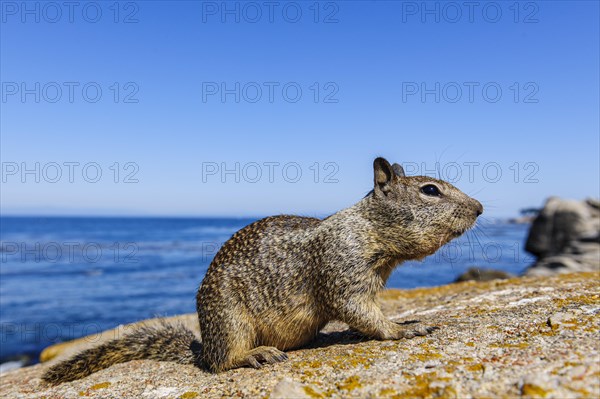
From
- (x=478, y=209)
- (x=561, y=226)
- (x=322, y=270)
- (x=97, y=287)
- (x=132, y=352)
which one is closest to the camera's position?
(x=322, y=270)

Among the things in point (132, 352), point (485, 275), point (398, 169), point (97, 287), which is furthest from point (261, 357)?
point (97, 287)

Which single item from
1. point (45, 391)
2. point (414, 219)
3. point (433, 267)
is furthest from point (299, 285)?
point (433, 267)

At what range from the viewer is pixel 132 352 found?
642 centimetres

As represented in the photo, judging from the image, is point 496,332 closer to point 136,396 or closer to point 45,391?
point 136,396

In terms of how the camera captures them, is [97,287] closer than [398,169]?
No

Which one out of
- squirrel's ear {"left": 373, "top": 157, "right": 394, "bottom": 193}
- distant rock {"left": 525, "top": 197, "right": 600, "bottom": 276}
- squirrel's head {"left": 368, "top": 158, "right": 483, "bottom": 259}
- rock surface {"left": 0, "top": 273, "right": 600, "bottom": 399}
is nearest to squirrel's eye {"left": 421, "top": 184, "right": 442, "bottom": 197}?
squirrel's head {"left": 368, "top": 158, "right": 483, "bottom": 259}

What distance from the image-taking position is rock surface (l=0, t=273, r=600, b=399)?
3.41 meters

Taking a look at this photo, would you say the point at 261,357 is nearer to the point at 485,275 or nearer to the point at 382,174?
the point at 382,174

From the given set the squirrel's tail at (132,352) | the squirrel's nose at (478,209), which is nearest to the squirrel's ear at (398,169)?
the squirrel's nose at (478,209)

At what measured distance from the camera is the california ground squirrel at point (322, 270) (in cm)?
536

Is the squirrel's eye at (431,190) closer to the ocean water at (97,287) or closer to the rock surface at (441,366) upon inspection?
the ocean water at (97,287)

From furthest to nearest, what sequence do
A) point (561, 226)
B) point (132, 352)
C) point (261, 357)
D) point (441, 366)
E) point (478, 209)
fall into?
1. point (561, 226)
2. point (132, 352)
3. point (478, 209)
4. point (261, 357)
5. point (441, 366)

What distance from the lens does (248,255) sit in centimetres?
581

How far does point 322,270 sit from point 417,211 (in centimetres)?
134
